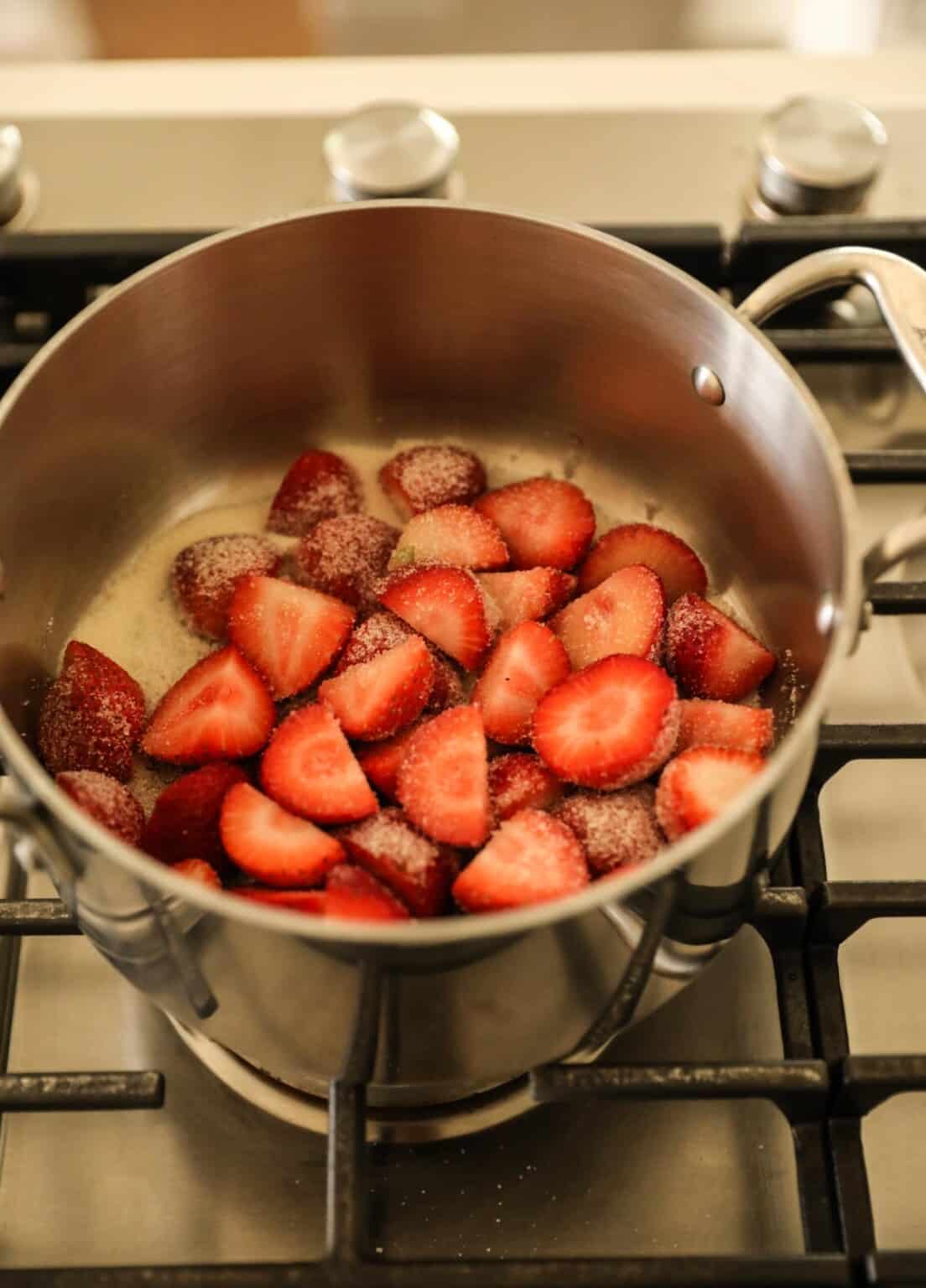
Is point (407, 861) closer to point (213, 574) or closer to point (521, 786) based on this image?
point (521, 786)

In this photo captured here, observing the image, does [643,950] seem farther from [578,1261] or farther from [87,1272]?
[87,1272]

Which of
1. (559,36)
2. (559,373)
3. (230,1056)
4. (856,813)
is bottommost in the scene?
(230,1056)

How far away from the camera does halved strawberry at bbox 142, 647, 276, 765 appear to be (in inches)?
28.2

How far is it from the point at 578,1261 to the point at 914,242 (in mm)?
595

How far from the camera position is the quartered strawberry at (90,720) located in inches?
28.4

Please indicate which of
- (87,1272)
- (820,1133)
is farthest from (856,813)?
(87,1272)

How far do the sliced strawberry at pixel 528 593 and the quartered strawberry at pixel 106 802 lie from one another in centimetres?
23

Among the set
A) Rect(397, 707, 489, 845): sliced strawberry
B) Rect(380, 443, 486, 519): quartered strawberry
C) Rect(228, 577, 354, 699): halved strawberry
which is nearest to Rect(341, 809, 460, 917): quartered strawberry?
Rect(397, 707, 489, 845): sliced strawberry

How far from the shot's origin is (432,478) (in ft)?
2.72

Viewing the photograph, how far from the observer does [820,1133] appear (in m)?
0.61

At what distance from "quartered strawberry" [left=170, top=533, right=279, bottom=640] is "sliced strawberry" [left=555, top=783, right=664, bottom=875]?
231 millimetres

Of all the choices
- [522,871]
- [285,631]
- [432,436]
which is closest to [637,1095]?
[522,871]

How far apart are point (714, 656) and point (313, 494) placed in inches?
10.0

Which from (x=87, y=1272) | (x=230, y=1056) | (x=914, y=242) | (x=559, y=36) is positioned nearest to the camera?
(x=87, y=1272)
